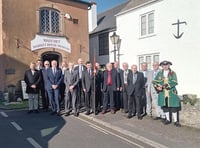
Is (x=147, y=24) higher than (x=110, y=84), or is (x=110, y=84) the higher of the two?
(x=147, y=24)

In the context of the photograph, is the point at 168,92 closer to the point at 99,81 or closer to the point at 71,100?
the point at 99,81

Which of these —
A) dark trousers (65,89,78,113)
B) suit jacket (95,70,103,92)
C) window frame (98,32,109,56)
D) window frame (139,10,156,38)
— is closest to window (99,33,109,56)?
window frame (98,32,109,56)

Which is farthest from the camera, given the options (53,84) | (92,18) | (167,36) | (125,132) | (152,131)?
(92,18)

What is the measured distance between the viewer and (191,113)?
8.19 metres

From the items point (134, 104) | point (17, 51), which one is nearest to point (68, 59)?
point (17, 51)

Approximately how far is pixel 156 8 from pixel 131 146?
477 inches

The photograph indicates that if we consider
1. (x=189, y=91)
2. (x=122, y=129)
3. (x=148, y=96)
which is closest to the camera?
(x=122, y=129)

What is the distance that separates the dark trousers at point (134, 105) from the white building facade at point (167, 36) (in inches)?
226

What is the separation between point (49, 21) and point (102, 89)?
8.80 m

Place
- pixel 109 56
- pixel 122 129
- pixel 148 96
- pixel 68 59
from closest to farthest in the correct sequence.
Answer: pixel 122 129 < pixel 148 96 < pixel 68 59 < pixel 109 56

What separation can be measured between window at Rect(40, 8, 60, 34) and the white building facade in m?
5.08

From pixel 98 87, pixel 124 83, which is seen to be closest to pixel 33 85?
pixel 98 87

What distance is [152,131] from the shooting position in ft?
25.0

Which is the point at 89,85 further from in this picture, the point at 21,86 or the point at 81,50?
the point at 81,50
